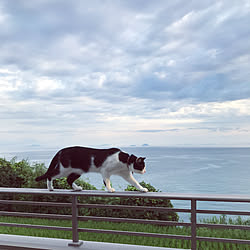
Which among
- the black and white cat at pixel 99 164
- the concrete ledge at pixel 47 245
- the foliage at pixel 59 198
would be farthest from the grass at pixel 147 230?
the black and white cat at pixel 99 164

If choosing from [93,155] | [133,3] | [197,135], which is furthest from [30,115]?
[197,135]

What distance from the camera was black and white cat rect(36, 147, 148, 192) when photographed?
2.38 metres

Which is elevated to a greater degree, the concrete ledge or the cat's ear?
the cat's ear

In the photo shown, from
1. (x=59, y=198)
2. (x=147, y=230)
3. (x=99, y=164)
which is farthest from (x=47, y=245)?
(x=59, y=198)

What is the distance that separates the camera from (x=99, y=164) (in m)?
2.42

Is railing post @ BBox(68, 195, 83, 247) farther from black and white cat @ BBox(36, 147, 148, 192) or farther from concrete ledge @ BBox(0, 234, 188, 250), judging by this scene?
black and white cat @ BBox(36, 147, 148, 192)

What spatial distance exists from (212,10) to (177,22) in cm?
43

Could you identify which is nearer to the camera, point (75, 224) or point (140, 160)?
point (140, 160)

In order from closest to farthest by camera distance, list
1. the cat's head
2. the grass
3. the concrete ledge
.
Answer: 1. the cat's head
2. the concrete ledge
3. the grass

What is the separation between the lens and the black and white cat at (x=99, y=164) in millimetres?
2385

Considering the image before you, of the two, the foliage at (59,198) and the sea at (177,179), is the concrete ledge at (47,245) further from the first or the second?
the foliage at (59,198)

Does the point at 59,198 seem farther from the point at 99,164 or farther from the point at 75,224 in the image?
the point at 99,164

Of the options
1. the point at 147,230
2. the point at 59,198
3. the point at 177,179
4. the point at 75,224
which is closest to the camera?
the point at 75,224

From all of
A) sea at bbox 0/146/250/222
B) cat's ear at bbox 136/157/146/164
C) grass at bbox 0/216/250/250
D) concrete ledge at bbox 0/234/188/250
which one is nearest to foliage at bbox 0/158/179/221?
sea at bbox 0/146/250/222
